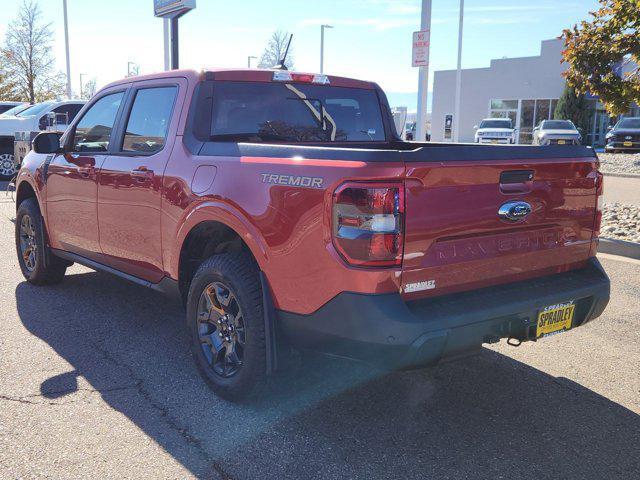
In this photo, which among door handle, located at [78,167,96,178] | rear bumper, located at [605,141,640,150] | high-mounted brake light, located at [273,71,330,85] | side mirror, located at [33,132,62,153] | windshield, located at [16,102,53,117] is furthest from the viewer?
rear bumper, located at [605,141,640,150]

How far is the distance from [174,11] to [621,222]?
9.77 m

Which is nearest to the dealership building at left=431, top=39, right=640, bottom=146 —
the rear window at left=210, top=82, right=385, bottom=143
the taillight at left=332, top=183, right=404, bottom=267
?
the rear window at left=210, top=82, right=385, bottom=143

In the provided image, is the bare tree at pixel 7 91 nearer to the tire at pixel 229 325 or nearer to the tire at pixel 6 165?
the tire at pixel 6 165

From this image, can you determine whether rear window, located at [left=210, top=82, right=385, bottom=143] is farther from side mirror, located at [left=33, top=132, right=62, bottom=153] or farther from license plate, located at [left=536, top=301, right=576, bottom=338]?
license plate, located at [left=536, top=301, right=576, bottom=338]

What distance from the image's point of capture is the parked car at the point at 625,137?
27.7 m

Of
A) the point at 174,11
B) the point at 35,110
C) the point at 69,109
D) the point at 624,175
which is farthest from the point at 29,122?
the point at 624,175

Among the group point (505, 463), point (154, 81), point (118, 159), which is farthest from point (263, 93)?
point (505, 463)

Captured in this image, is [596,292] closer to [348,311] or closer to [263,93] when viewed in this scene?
[348,311]

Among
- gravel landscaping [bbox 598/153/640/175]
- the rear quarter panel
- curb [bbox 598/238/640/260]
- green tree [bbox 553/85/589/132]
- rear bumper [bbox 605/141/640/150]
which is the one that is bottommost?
curb [bbox 598/238/640/260]

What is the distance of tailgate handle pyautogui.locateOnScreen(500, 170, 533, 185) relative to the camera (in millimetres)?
3137

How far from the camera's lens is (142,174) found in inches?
165

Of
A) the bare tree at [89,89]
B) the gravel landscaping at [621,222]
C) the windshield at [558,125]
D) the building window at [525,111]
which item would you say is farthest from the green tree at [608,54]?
the bare tree at [89,89]

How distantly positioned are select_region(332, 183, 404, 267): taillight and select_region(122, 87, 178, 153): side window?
180cm

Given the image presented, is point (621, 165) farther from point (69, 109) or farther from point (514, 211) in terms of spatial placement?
point (514, 211)
